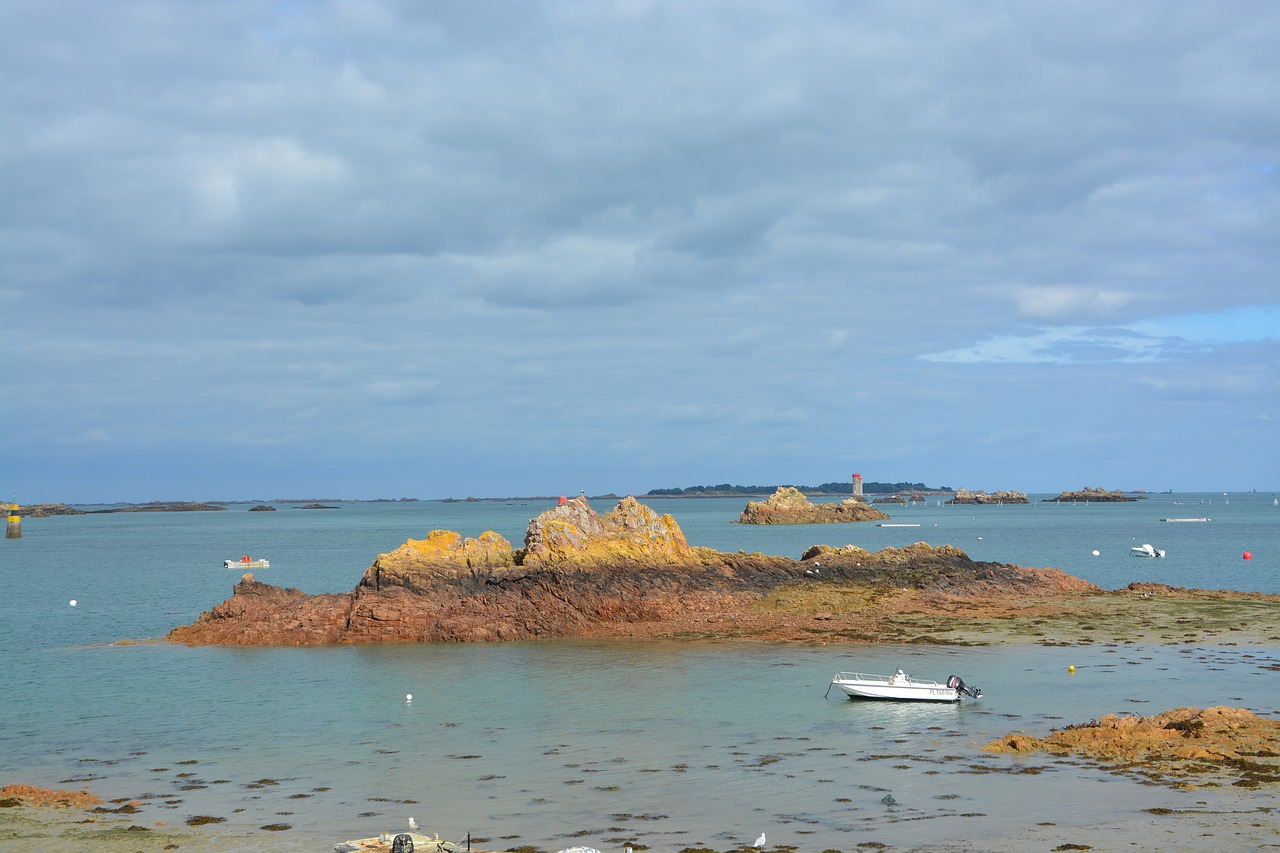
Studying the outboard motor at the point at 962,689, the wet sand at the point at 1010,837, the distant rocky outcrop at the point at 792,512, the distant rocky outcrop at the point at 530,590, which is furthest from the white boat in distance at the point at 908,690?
the distant rocky outcrop at the point at 792,512

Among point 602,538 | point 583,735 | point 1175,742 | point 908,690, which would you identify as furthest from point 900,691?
point 602,538

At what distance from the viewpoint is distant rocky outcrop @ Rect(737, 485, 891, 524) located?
178 meters

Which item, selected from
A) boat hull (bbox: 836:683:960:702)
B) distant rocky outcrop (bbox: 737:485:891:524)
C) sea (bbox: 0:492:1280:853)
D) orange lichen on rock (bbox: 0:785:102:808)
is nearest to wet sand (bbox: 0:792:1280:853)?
sea (bbox: 0:492:1280:853)

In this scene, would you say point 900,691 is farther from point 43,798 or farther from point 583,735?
point 43,798

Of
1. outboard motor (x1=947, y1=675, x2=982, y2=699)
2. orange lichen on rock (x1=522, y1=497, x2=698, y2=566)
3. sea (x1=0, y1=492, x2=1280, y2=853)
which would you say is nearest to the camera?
sea (x1=0, y1=492, x2=1280, y2=853)

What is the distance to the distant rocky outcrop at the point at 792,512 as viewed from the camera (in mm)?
178000

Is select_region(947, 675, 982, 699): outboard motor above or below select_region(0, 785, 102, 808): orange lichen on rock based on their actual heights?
above

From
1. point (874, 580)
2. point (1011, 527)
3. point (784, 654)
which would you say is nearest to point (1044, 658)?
point (784, 654)

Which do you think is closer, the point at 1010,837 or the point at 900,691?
the point at 1010,837

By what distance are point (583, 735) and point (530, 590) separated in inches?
751

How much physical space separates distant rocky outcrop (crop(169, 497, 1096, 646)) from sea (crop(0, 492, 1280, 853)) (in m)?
1.38

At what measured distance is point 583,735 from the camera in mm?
28531

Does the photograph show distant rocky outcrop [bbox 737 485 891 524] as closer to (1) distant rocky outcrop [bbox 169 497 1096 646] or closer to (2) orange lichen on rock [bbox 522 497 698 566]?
(1) distant rocky outcrop [bbox 169 497 1096 646]

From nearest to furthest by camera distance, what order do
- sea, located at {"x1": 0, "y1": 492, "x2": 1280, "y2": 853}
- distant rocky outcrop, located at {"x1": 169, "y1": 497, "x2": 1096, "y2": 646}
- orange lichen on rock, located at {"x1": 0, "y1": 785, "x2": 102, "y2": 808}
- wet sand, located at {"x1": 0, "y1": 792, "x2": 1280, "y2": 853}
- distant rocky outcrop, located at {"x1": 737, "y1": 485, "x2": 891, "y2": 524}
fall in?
wet sand, located at {"x1": 0, "y1": 792, "x2": 1280, "y2": 853}
sea, located at {"x1": 0, "y1": 492, "x2": 1280, "y2": 853}
orange lichen on rock, located at {"x1": 0, "y1": 785, "x2": 102, "y2": 808}
distant rocky outcrop, located at {"x1": 169, "y1": 497, "x2": 1096, "y2": 646}
distant rocky outcrop, located at {"x1": 737, "y1": 485, "x2": 891, "y2": 524}
